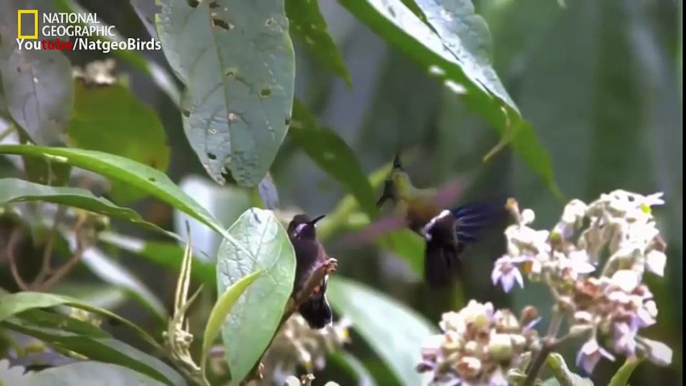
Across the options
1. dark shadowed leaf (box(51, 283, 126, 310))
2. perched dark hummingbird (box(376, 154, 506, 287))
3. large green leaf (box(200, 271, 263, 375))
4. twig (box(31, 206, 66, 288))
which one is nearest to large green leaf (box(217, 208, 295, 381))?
large green leaf (box(200, 271, 263, 375))

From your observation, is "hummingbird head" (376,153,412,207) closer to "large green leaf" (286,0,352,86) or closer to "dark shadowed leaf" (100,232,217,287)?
"large green leaf" (286,0,352,86)

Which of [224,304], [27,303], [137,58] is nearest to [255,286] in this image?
[224,304]

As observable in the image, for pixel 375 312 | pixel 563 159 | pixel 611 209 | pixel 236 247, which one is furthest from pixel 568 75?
pixel 236 247

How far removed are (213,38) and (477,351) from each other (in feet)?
0.63

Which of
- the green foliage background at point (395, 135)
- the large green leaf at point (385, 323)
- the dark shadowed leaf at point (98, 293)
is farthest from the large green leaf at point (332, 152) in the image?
the dark shadowed leaf at point (98, 293)

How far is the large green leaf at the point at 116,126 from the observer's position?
0.53 meters

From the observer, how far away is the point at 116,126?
1.80 ft

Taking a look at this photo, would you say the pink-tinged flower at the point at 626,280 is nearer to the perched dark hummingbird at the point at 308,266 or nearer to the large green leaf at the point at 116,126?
the perched dark hummingbird at the point at 308,266

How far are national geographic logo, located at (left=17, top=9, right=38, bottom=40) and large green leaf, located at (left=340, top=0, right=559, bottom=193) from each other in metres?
0.18

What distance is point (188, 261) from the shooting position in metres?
0.44

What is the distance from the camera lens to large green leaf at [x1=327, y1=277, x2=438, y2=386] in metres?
0.56

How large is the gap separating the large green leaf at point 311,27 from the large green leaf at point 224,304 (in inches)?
7.4

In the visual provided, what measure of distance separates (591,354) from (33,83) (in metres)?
0.33

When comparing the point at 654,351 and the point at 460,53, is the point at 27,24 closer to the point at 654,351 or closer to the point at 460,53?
the point at 460,53
